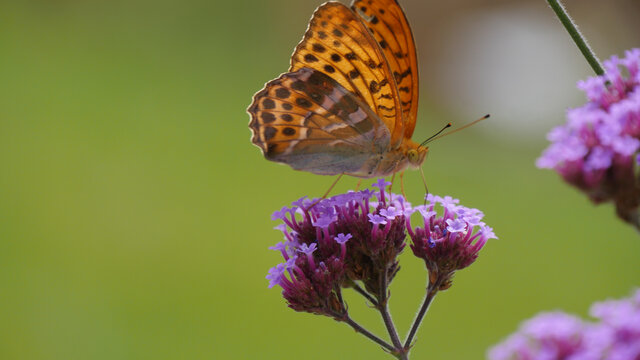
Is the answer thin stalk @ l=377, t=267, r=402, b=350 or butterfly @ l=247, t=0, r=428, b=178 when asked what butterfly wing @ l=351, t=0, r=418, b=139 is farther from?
thin stalk @ l=377, t=267, r=402, b=350

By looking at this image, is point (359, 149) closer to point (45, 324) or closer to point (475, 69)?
point (45, 324)

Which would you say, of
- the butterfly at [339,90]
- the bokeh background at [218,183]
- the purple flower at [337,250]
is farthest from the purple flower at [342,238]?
the bokeh background at [218,183]

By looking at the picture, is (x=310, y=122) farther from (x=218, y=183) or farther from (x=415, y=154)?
(x=218, y=183)

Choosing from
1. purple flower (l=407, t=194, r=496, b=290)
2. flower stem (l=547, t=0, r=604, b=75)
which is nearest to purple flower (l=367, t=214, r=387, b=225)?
purple flower (l=407, t=194, r=496, b=290)

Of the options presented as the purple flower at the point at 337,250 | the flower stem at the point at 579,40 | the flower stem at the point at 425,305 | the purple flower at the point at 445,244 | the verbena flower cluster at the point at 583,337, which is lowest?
the verbena flower cluster at the point at 583,337

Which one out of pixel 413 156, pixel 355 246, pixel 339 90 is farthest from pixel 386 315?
pixel 339 90

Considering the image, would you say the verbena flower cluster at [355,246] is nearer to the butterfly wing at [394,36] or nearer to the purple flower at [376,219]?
the purple flower at [376,219]

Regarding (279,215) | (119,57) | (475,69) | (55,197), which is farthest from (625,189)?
(119,57)
